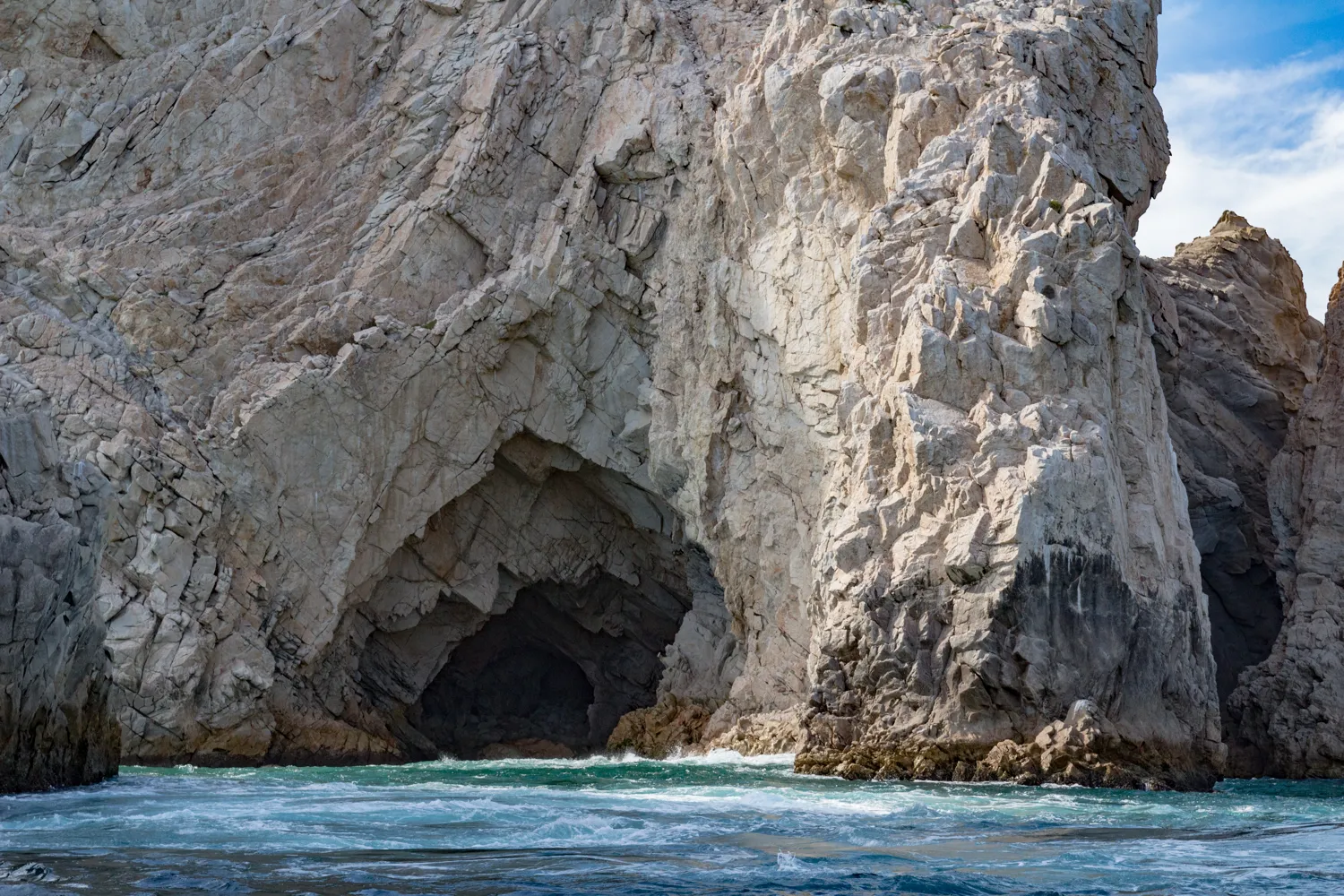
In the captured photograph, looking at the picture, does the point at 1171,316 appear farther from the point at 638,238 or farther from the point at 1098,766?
the point at 1098,766

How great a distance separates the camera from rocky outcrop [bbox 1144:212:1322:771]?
3594 cm

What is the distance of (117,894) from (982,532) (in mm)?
16914

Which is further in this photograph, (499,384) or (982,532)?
(499,384)

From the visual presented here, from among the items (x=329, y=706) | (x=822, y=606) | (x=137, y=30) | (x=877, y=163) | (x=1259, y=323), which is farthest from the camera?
(x=1259, y=323)

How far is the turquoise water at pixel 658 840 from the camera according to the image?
11.0 m

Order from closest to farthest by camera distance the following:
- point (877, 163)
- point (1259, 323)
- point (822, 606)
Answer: point (822, 606) → point (877, 163) → point (1259, 323)

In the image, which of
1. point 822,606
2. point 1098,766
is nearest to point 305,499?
point 822,606

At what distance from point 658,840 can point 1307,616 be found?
23.7 meters

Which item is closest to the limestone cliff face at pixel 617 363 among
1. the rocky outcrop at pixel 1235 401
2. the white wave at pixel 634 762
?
the white wave at pixel 634 762

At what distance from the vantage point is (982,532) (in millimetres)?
24156

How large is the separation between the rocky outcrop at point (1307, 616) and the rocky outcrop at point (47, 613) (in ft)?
79.8

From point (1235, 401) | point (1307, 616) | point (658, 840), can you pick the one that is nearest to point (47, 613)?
point (658, 840)

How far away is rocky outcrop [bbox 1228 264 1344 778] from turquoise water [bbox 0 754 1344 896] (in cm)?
991

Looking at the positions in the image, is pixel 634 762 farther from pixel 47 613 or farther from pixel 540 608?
pixel 47 613
